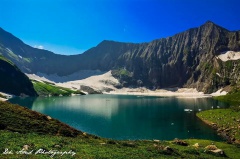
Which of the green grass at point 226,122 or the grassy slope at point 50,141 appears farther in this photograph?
the green grass at point 226,122

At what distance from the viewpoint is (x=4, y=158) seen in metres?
26.4

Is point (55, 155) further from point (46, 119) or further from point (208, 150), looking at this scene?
point (208, 150)

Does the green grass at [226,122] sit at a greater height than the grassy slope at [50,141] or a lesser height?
lesser

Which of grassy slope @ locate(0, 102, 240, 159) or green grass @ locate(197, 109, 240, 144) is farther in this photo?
green grass @ locate(197, 109, 240, 144)

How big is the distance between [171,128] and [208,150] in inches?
2139

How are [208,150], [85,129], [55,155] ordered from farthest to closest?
1. [85,129]
2. [208,150]
3. [55,155]

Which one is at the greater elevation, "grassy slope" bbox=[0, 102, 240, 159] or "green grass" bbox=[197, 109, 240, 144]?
"grassy slope" bbox=[0, 102, 240, 159]

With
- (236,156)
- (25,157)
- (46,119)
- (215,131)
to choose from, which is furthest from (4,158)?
(215,131)

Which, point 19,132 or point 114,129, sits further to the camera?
point 114,129

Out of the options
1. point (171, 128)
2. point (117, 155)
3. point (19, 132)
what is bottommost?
point (171, 128)

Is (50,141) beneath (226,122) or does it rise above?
above

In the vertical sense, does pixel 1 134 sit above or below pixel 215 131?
above

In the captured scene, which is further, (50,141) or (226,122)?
(226,122)

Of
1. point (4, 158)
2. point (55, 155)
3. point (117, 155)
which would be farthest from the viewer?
point (117, 155)
